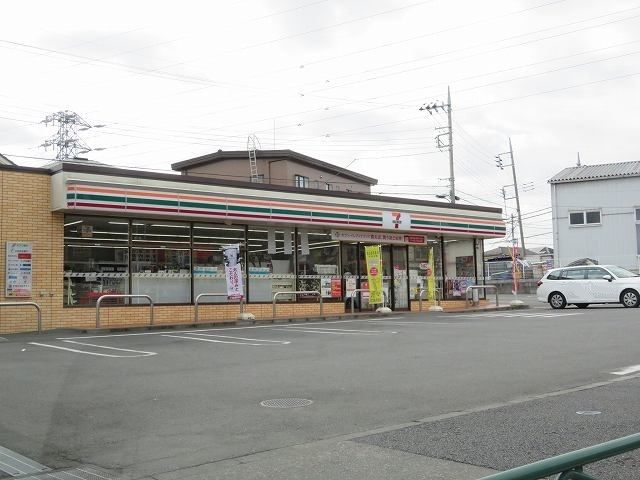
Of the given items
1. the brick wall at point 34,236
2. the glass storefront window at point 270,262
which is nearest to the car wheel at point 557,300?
the glass storefront window at point 270,262

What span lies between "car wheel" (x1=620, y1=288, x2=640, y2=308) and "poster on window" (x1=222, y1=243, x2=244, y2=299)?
12.8 m

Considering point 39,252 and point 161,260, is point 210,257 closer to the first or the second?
point 161,260

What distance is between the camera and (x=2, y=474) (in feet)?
15.7

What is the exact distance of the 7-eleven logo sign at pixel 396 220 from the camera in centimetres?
2327

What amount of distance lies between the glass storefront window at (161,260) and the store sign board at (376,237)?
5.61 metres

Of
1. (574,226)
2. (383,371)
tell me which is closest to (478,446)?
(383,371)

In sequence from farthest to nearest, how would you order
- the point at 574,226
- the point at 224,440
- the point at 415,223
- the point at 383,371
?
the point at 574,226, the point at 415,223, the point at 383,371, the point at 224,440

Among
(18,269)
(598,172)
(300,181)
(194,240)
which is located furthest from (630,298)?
(300,181)

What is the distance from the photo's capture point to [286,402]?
7.19 metres

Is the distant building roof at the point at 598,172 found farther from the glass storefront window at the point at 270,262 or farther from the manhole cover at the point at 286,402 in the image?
the manhole cover at the point at 286,402

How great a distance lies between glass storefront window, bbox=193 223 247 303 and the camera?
760 inches

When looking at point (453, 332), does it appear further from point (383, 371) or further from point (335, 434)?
point (335, 434)

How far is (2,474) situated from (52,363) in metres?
5.79

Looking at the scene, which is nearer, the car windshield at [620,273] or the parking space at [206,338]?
the parking space at [206,338]
